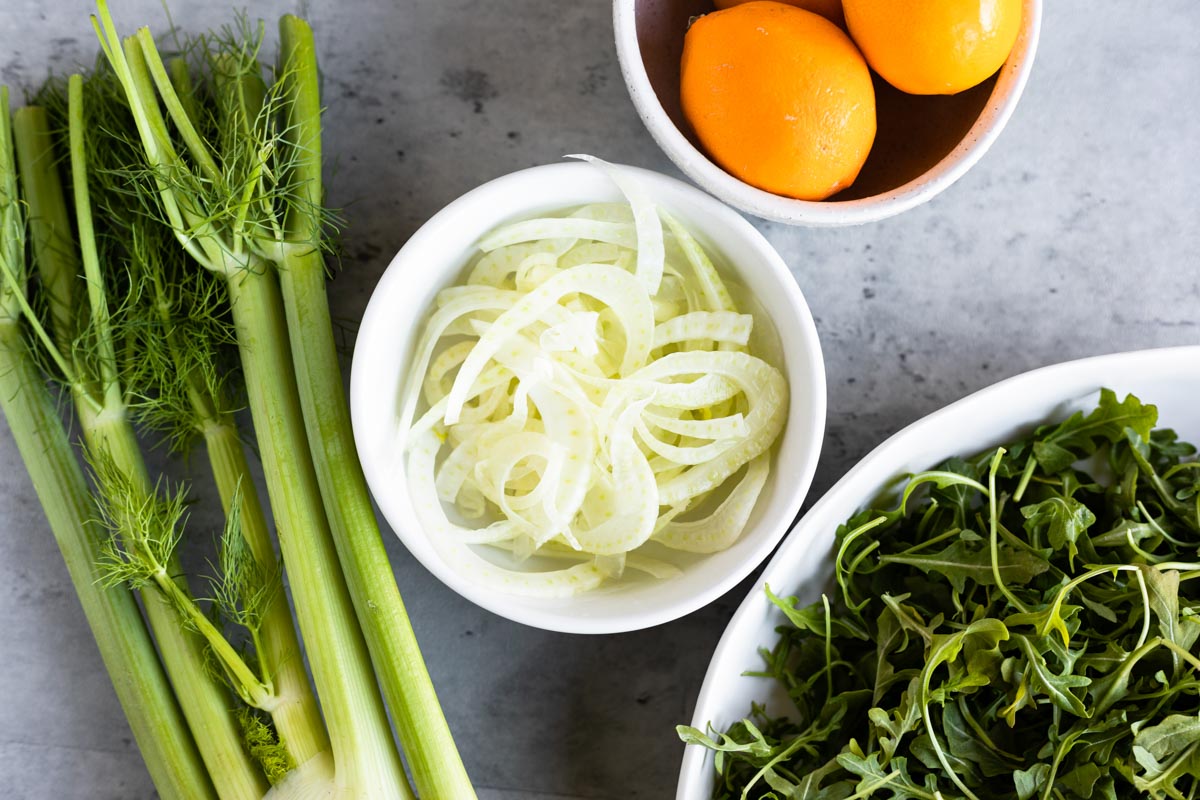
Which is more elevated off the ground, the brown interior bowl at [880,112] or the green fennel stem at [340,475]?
the brown interior bowl at [880,112]

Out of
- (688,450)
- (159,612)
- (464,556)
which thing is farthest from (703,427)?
(159,612)

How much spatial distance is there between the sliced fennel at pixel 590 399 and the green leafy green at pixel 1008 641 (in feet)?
0.51

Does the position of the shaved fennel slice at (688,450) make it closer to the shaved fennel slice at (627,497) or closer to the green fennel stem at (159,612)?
the shaved fennel slice at (627,497)

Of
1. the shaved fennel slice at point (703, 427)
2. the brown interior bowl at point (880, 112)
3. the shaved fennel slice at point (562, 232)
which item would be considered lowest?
the shaved fennel slice at point (703, 427)

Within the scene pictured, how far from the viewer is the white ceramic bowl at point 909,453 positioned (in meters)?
0.85

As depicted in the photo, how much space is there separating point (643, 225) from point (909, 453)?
0.34m

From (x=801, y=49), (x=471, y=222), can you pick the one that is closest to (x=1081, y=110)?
(x=801, y=49)

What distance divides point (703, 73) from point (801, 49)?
0.27 feet

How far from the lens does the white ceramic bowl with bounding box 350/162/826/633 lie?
2.61ft

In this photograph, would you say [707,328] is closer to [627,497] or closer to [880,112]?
[627,497]

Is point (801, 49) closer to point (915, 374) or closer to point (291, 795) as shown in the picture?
point (915, 374)

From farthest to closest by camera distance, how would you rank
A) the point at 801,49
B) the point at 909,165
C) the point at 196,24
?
the point at 196,24
the point at 909,165
the point at 801,49

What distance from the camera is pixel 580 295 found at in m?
0.87

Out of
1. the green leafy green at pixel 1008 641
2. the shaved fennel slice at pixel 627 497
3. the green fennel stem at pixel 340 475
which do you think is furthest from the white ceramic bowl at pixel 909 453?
the green fennel stem at pixel 340 475
